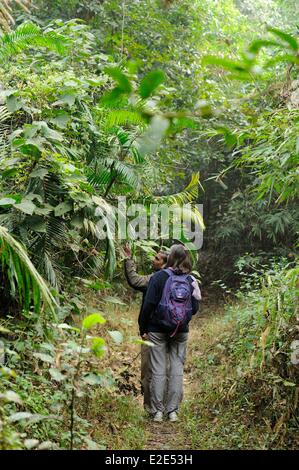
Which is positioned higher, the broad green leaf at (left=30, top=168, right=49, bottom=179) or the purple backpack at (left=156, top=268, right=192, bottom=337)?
the broad green leaf at (left=30, top=168, right=49, bottom=179)

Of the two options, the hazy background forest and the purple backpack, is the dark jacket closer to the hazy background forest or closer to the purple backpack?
the purple backpack

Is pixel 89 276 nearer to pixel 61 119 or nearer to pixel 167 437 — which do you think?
pixel 61 119

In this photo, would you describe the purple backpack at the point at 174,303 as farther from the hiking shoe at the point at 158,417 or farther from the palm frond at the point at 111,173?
the palm frond at the point at 111,173

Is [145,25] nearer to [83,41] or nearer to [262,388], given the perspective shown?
[83,41]

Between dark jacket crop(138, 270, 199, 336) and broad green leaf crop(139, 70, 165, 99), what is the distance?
14.5ft

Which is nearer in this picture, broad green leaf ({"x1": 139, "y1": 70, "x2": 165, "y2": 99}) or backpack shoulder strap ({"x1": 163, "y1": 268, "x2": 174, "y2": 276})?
broad green leaf ({"x1": 139, "y1": 70, "x2": 165, "y2": 99})

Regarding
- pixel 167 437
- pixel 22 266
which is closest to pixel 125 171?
pixel 22 266

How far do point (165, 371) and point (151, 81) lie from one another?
492cm

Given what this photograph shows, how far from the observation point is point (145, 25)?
10477 mm

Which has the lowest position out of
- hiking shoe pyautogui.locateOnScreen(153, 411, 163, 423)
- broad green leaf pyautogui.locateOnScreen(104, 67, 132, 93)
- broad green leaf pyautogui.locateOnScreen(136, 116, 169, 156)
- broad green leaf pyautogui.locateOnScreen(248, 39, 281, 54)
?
hiking shoe pyautogui.locateOnScreen(153, 411, 163, 423)

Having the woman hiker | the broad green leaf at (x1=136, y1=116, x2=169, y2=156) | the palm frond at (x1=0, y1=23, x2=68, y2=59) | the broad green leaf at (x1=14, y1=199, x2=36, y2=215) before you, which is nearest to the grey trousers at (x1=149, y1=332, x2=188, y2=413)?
the woman hiker

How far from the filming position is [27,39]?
255 inches

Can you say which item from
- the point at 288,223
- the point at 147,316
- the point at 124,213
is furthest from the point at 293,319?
the point at 288,223

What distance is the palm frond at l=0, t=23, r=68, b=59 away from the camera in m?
6.38
